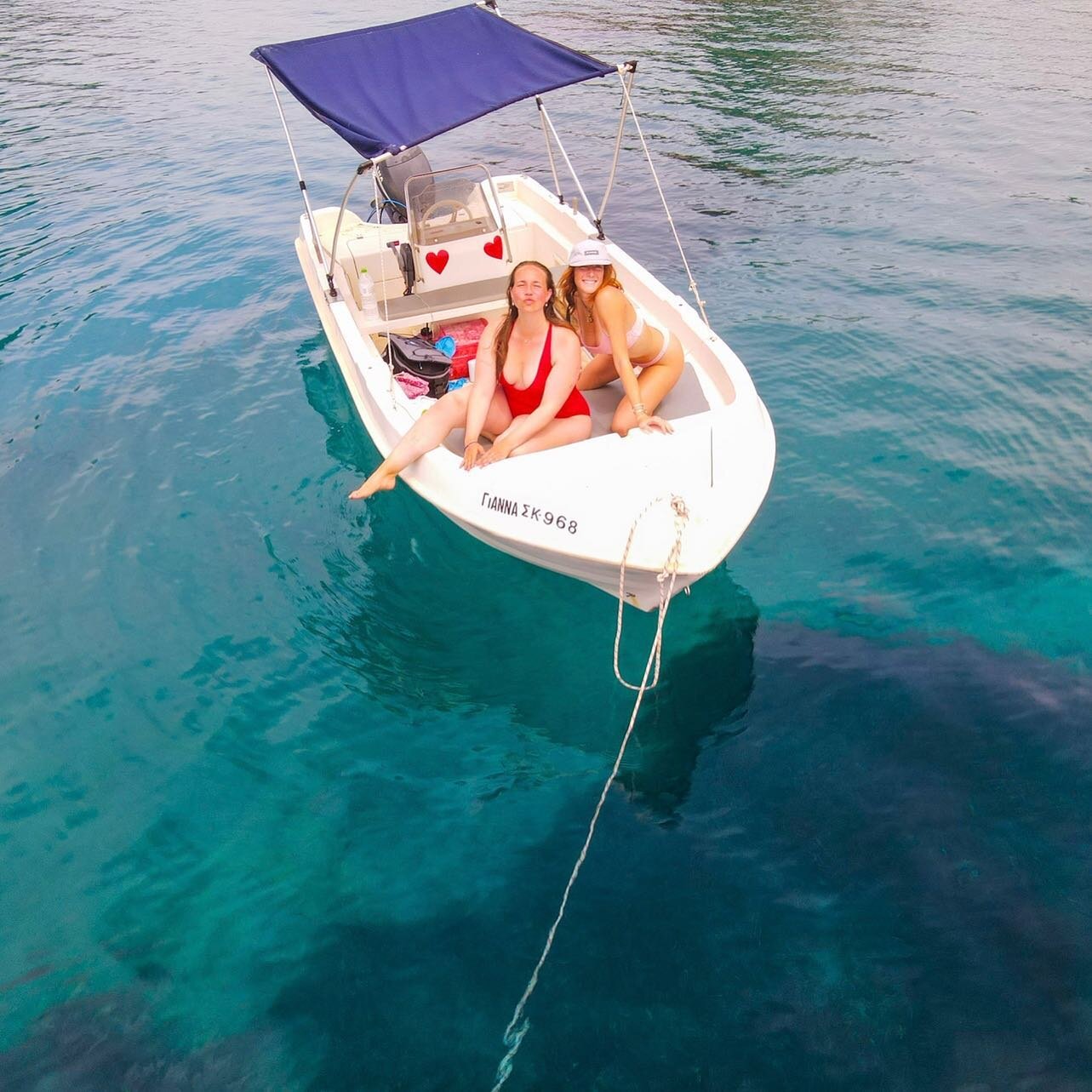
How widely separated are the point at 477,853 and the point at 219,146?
16728 mm

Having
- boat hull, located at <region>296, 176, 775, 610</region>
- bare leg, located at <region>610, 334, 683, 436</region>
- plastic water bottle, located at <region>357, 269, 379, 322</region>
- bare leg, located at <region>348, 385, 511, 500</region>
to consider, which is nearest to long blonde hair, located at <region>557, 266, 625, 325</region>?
bare leg, located at <region>610, 334, 683, 436</region>

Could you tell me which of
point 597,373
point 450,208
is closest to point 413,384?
point 597,373

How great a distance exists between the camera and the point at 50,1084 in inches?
161

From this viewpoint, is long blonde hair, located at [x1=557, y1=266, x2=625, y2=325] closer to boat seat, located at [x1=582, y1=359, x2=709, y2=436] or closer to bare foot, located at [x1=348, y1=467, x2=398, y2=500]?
boat seat, located at [x1=582, y1=359, x2=709, y2=436]

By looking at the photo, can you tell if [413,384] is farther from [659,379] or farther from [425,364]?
[659,379]

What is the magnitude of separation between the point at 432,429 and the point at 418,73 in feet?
11.4

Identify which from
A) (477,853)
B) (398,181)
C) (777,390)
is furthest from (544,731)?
(398,181)

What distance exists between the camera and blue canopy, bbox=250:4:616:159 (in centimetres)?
676

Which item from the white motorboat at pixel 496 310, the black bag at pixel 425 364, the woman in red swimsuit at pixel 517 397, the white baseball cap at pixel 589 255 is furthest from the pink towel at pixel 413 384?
the white baseball cap at pixel 589 255

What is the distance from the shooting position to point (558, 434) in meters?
5.95

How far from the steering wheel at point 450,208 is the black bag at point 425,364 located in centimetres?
176

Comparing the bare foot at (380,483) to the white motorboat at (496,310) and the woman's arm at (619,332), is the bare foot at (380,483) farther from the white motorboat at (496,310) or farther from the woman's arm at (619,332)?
the woman's arm at (619,332)

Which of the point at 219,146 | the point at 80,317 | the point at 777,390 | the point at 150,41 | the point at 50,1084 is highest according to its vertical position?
the point at 150,41

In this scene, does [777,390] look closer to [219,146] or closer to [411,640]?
[411,640]
